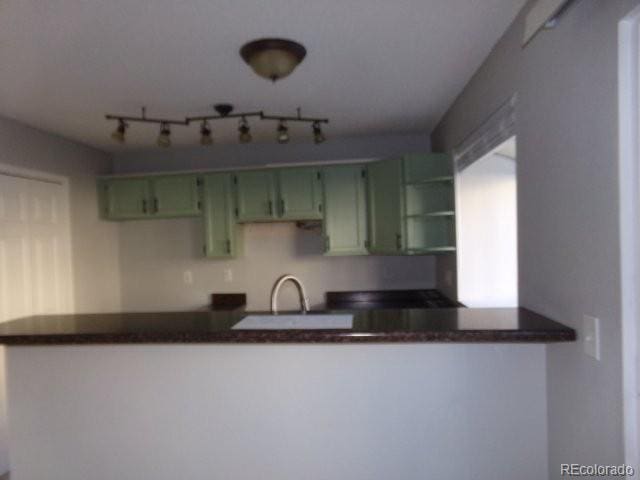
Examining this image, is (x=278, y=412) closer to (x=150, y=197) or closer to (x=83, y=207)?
(x=150, y=197)

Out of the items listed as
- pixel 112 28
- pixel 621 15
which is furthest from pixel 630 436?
pixel 112 28

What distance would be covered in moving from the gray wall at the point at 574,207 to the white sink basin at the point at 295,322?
0.72m

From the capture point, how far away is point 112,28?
161 centimetres

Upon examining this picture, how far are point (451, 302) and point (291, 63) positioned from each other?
1962 millimetres

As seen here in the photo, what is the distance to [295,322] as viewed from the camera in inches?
58.9

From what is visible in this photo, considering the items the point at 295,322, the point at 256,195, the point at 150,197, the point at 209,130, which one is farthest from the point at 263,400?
the point at 150,197

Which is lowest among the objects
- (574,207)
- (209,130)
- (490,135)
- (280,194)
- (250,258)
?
(250,258)

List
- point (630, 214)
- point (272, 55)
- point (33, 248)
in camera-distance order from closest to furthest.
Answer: point (630, 214), point (272, 55), point (33, 248)

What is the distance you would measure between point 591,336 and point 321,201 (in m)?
2.42

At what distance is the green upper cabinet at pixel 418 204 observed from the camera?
2912 millimetres

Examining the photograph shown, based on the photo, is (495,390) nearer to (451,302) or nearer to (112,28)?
(451,302)

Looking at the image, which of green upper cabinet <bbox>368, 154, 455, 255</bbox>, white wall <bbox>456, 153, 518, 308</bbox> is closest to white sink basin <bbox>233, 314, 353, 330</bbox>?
white wall <bbox>456, 153, 518, 308</bbox>

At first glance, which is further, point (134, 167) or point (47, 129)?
point (134, 167)

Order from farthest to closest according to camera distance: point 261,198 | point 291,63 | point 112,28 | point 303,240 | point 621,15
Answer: point 303,240 → point 261,198 → point 291,63 → point 112,28 → point 621,15
